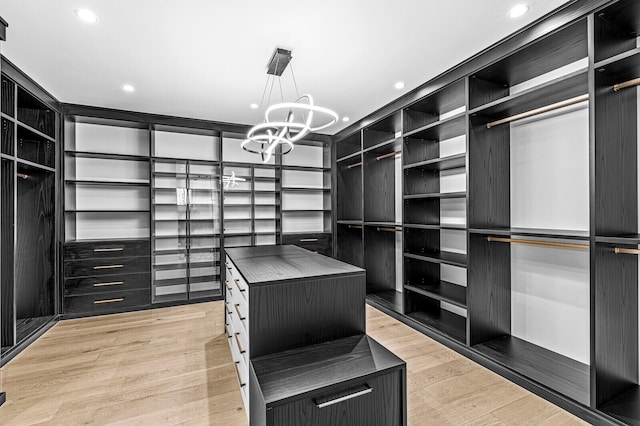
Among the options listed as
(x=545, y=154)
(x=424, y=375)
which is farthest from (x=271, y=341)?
(x=545, y=154)

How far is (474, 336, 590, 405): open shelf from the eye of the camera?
2.07 meters

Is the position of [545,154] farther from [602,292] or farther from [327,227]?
[327,227]

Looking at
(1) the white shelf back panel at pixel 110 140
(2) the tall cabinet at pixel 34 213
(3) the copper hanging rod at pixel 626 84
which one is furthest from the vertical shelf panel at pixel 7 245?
(3) the copper hanging rod at pixel 626 84

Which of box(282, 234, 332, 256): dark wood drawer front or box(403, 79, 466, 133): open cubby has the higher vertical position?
box(403, 79, 466, 133): open cubby

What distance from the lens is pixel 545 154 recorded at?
8.57ft

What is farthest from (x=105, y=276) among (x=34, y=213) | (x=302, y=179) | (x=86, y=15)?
(x=302, y=179)

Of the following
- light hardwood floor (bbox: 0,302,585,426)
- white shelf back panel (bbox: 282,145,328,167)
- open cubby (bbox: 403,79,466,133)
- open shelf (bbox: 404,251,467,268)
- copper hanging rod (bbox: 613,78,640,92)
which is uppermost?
open cubby (bbox: 403,79,466,133)

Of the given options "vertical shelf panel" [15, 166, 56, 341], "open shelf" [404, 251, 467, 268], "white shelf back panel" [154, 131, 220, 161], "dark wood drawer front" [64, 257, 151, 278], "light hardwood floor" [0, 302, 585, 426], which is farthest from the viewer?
"white shelf back panel" [154, 131, 220, 161]

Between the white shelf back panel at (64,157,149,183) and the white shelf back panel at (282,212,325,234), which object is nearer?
the white shelf back panel at (64,157,149,183)

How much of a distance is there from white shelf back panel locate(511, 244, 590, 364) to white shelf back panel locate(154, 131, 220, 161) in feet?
13.8

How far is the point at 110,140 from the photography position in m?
4.32

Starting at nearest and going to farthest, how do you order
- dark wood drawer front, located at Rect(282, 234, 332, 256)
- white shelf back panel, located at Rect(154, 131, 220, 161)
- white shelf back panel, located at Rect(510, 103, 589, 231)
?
white shelf back panel, located at Rect(510, 103, 589, 231)
white shelf back panel, located at Rect(154, 131, 220, 161)
dark wood drawer front, located at Rect(282, 234, 332, 256)

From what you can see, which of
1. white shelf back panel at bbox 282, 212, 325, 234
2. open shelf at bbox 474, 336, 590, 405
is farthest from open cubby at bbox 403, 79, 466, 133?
white shelf back panel at bbox 282, 212, 325, 234

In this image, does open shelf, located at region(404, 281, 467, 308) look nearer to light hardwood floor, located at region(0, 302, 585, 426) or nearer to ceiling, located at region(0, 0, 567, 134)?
light hardwood floor, located at region(0, 302, 585, 426)
